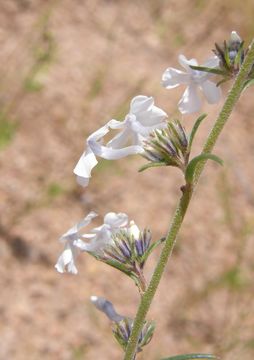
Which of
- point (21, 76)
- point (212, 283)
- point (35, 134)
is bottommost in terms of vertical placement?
point (212, 283)

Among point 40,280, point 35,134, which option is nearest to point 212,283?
point 40,280

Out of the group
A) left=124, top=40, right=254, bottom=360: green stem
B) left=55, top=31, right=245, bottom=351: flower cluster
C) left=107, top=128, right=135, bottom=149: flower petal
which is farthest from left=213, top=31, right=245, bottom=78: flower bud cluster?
left=107, top=128, right=135, bottom=149: flower petal

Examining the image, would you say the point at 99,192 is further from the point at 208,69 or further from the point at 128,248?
the point at 208,69

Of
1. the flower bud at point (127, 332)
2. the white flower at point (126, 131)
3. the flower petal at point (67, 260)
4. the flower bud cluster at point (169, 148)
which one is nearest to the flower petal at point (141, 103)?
the white flower at point (126, 131)

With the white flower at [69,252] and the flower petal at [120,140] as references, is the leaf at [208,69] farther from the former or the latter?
the white flower at [69,252]

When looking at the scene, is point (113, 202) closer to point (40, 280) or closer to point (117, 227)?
point (40, 280)

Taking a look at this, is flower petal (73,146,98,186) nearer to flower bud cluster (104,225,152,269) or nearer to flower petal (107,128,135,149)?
flower petal (107,128,135,149)
